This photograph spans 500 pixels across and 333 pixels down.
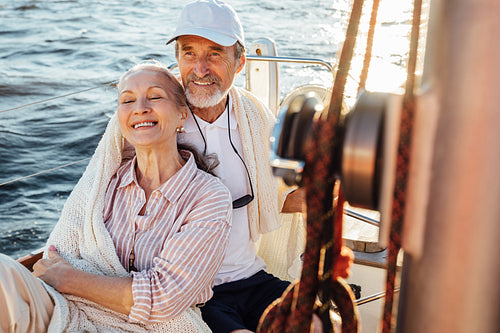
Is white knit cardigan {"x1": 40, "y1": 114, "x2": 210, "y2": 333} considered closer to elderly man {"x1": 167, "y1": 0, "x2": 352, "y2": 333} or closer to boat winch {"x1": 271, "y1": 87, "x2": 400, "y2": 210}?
elderly man {"x1": 167, "y1": 0, "x2": 352, "y2": 333}

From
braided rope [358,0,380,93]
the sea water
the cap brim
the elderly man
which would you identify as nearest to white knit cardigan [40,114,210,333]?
the elderly man

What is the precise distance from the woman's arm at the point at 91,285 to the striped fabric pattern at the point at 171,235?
0.11ft

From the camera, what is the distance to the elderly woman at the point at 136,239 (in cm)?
146

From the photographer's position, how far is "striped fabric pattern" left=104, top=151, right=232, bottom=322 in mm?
1476

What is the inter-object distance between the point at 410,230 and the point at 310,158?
11 cm

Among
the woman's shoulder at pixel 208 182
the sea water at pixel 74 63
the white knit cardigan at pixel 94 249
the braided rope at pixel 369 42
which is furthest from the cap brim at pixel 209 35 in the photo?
the sea water at pixel 74 63

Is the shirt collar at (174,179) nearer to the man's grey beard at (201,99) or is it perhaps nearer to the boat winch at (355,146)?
the man's grey beard at (201,99)

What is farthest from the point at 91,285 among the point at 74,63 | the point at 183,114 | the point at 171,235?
the point at 74,63

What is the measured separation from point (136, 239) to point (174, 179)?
8.1 inches

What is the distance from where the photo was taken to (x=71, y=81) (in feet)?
27.9

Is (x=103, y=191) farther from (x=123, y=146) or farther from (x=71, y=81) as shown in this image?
(x=71, y=81)

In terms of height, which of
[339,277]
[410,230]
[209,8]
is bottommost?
[339,277]

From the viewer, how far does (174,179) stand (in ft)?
5.42

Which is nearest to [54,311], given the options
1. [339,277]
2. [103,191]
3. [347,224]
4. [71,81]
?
[103,191]
